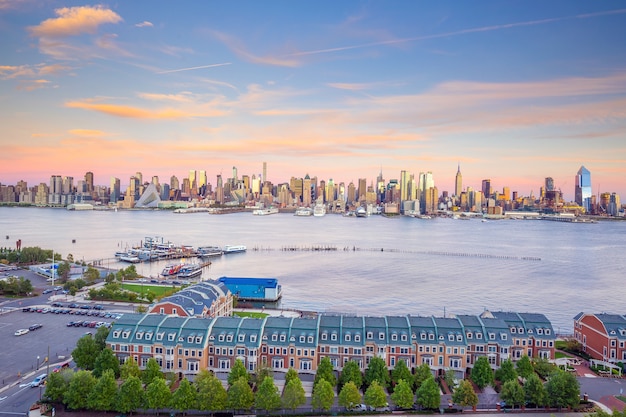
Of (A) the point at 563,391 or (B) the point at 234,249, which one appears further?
(B) the point at 234,249

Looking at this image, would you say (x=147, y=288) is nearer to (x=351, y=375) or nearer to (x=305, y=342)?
(x=305, y=342)

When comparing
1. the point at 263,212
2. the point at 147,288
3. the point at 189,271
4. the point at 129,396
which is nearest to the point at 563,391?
the point at 129,396

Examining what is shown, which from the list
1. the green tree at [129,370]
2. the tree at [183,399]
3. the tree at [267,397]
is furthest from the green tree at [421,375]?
the green tree at [129,370]

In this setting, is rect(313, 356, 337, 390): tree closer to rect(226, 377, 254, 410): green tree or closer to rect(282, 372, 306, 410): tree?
rect(282, 372, 306, 410): tree

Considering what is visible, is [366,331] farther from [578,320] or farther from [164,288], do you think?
[164,288]

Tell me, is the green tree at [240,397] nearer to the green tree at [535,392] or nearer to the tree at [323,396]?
the tree at [323,396]
